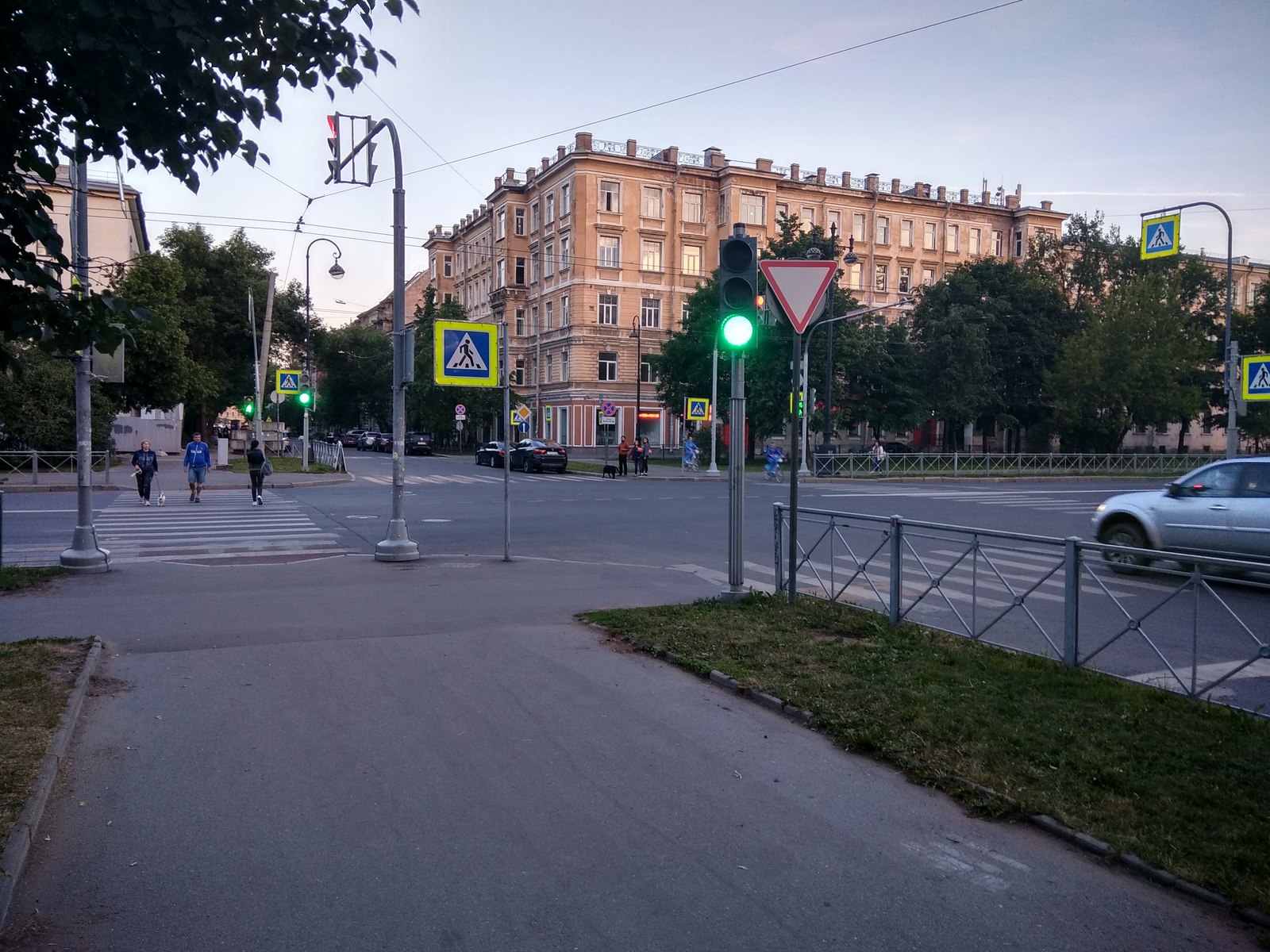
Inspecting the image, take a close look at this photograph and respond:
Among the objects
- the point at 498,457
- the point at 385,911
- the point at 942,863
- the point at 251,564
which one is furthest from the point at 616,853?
the point at 498,457

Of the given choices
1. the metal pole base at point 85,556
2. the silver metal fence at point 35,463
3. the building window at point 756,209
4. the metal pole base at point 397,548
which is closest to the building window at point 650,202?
the building window at point 756,209

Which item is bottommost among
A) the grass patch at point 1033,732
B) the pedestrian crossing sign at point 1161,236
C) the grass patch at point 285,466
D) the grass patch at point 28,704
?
the grass patch at point 1033,732

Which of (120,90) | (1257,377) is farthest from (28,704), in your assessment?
(1257,377)

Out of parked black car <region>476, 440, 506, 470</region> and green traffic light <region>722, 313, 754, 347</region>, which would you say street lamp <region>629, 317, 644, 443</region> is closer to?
parked black car <region>476, 440, 506, 470</region>

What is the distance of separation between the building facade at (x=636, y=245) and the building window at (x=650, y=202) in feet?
0.24

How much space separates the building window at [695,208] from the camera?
209 feet

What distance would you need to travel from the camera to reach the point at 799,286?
9398 millimetres

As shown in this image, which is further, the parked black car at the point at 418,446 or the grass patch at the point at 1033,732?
the parked black car at the point at 418,446

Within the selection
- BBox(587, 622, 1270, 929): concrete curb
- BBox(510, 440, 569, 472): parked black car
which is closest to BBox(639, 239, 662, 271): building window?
BBox(510, 440, 569, 472): parked black car

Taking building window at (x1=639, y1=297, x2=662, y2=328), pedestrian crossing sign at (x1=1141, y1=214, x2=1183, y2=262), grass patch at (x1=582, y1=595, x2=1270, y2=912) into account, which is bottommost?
Answer: grass patch at (x1=582, y1=595, x2=1270, y2=912)

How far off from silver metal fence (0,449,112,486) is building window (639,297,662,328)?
3759 cm

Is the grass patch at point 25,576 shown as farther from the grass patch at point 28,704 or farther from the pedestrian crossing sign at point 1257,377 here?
the pedestrian crossing sign at point 1257,377

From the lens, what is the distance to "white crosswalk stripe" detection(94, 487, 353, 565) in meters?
15.1

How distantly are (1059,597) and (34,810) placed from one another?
6.99 metres
